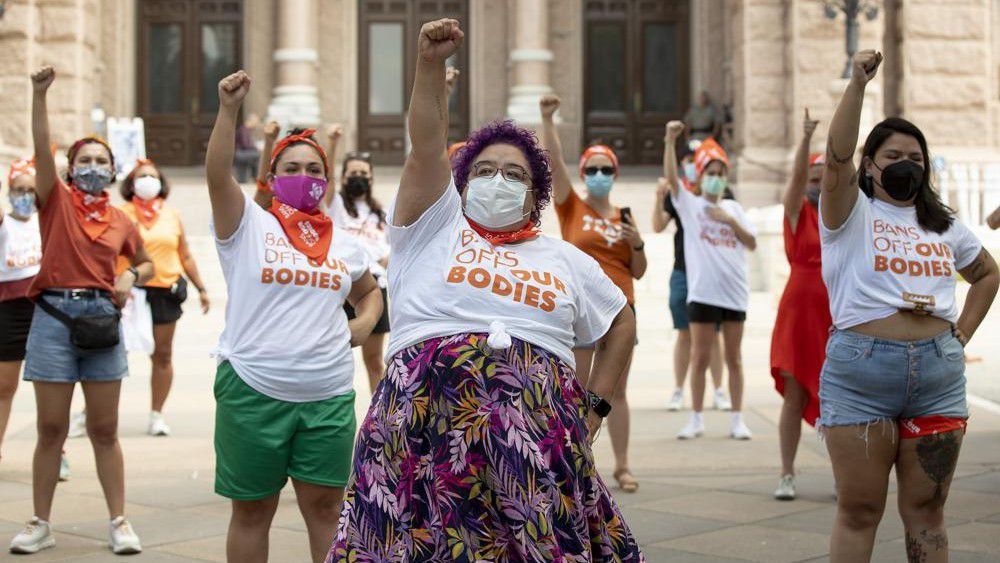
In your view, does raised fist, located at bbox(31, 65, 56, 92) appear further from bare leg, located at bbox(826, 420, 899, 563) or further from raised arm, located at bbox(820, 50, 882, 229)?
bare leg, located at bbox(826, 420, 899, 563)

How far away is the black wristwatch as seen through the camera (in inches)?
176

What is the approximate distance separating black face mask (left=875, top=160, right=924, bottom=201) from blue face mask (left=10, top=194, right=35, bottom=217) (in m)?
5.05

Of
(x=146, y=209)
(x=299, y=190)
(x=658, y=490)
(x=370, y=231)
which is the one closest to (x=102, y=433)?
(x=299, y=190)

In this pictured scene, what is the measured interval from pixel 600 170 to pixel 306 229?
10.1ft

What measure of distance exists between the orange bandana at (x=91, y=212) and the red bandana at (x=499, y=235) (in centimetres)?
317

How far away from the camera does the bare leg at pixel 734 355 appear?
1002 centimetres

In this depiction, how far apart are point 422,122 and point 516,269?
1.66 ft

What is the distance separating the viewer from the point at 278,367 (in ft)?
17.6

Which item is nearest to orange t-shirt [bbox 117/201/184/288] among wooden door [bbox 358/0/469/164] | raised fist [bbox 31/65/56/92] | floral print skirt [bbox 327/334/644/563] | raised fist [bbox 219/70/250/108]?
raised fist [bbox 31/65/56/92]

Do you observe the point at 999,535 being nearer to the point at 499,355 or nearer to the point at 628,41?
the point at 499,355

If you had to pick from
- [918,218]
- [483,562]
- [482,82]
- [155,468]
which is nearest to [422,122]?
[483,562]

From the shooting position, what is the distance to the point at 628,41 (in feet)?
98.6

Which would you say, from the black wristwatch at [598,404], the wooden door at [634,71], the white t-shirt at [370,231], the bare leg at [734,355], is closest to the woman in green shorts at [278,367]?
the black wristwatch at [598,404]

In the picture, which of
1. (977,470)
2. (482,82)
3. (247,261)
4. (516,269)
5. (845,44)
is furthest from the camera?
(482,82)
